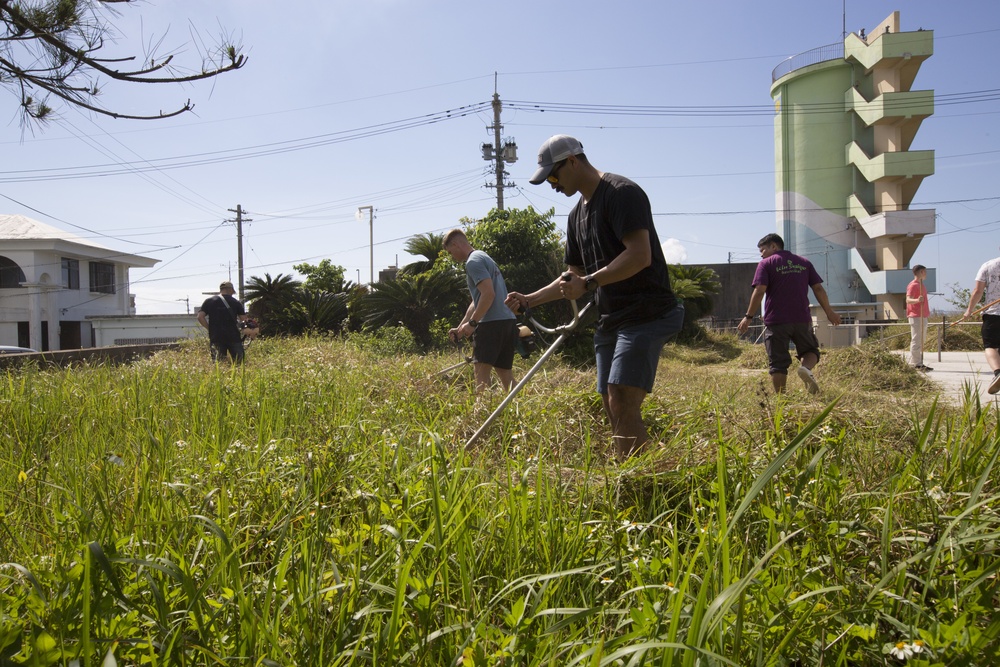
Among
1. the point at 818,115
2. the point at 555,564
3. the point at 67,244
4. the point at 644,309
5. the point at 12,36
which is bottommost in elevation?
the point at 555,564

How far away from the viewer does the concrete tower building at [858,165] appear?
98.0ft

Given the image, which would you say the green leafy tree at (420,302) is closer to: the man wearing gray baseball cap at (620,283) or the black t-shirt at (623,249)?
the man wearing gray baseball cap at (620,283)

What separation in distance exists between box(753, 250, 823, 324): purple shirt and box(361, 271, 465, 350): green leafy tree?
935cm

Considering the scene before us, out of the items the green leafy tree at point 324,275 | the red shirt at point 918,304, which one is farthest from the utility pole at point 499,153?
the red shirt at point 918,304

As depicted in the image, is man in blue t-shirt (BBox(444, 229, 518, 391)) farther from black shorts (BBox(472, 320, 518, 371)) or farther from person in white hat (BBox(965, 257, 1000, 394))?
Result: person in white hat (BBox(965, 257, 1000, 394))

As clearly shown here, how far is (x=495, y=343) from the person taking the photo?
19.0ft

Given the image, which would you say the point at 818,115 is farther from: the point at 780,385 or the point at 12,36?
the point at 12,36

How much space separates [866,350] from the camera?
9547mm

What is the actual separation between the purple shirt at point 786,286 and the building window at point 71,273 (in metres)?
38.0

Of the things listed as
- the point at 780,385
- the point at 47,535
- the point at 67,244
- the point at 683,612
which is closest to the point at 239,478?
the point at 47,535

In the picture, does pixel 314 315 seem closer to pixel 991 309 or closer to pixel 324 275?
pixel 324 275

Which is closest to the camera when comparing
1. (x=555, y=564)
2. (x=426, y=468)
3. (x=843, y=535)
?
(x=843, y=535)

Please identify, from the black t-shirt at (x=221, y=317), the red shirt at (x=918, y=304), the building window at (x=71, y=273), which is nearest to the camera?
the black t-shirt at (x=221, y=317)

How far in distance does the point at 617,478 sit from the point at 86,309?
41.8m
